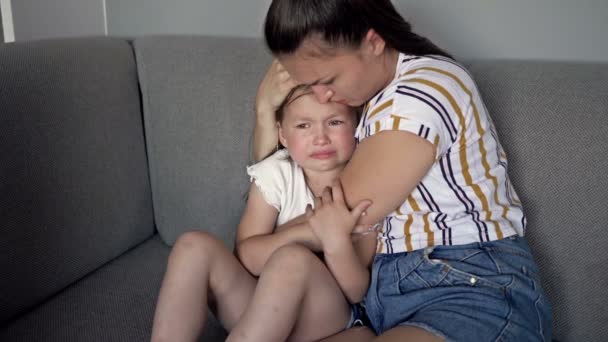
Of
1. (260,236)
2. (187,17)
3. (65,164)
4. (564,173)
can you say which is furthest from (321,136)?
(187,17)

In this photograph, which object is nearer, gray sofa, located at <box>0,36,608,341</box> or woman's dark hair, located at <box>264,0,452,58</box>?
woman's dark hair, located at <box>264,0,452,58</box>

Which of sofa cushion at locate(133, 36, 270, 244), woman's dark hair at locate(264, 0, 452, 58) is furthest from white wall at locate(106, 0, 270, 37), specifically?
woman's dark hair at locate(264, 0, 452, 58)

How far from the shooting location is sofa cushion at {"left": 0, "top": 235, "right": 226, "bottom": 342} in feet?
3.91

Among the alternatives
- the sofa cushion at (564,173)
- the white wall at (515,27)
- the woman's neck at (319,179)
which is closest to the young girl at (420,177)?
the sofa cushion at (564,173)

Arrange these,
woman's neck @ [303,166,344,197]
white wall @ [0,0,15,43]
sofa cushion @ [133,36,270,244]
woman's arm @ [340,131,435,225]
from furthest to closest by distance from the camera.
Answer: white wall @ [0,0,15,43] < sofa cushion @ [133,36,270,244] < woman's neck @ [303,166,344,197] < woman's arm @ [340,131,435,225]

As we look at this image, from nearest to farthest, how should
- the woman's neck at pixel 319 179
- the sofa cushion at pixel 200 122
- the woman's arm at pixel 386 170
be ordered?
the woman's arm at pixel 386 170 → the woman's neck at pixel 319 179 → the sofa cushion at pixel 200 122

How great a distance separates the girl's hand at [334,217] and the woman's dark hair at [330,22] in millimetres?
246

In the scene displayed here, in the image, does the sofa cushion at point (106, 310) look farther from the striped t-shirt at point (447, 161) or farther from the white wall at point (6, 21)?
the white wall at point (6, 21)

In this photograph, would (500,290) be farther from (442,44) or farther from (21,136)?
(21,136)

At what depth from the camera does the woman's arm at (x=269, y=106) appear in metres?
1.16

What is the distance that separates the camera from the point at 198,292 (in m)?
1.04

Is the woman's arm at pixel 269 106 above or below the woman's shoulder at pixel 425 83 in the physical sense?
below

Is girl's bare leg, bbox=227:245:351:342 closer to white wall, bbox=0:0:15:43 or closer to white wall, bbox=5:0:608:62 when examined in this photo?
white wall, bbox=5:0:608:62

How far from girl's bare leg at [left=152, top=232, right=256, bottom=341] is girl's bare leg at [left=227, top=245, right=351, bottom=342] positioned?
102 mm
